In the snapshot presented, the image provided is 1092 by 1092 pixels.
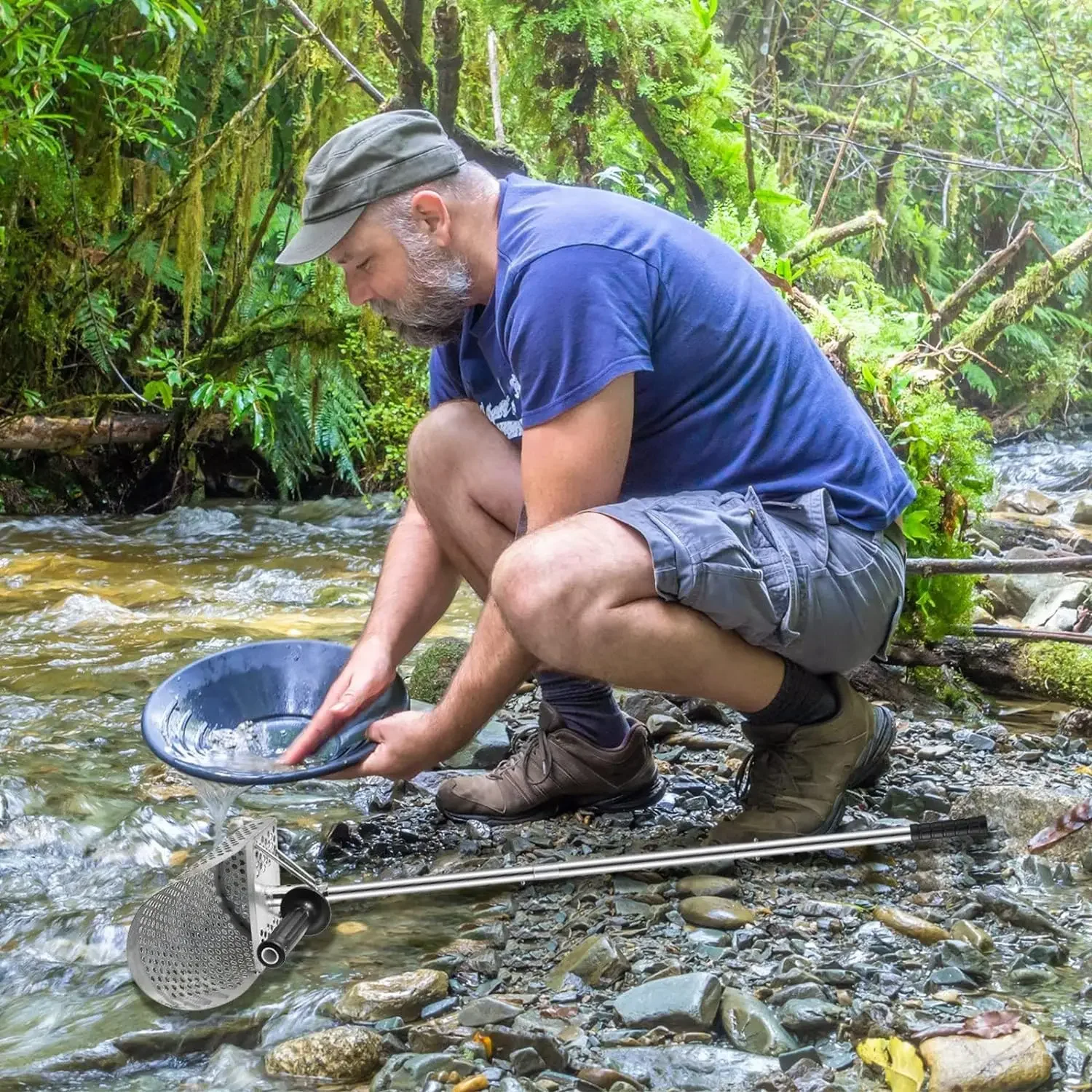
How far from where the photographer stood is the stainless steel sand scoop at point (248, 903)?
1862 millimetres

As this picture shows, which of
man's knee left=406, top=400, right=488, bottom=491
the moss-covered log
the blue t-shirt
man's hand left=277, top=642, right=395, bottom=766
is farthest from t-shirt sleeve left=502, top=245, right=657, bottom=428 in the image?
the moss-covered log

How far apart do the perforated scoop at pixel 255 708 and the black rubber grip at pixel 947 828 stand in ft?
3.28

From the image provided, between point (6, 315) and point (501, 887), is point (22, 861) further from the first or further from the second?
point (6, 315)

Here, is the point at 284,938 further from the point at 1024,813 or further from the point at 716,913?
the point at 1024,813

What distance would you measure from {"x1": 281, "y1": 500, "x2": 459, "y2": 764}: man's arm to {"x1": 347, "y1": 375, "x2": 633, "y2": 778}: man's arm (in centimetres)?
13

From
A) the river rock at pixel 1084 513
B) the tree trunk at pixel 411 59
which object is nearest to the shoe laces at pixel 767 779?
the tree trunk at pixel 411 59

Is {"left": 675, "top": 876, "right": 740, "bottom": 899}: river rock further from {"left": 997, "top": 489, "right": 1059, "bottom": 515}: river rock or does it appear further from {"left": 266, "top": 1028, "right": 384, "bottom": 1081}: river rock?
{"left": 997, "top": 489, "right": 1059, "bottom": 515}: river rock

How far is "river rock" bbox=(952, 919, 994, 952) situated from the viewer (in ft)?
6.01

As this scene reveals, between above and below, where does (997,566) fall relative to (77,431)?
above

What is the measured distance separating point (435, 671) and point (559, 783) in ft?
3.09

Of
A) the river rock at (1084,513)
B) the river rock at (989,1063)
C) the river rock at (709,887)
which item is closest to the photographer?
the river rock at (989,1063)

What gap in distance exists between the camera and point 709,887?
208 cm

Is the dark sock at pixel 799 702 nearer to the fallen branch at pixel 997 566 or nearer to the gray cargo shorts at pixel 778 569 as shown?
the gray cargo shorts at pixel 778 569

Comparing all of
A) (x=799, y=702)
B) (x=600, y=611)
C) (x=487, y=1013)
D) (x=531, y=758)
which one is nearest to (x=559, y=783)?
(x=531, y=758)
